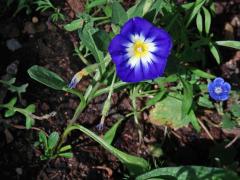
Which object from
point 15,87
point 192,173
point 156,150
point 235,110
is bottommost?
point 192,173

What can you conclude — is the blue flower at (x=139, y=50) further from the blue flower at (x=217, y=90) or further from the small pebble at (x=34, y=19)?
the small pebble at (x=34, y=19)

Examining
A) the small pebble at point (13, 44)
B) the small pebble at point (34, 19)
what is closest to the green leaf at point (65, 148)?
the small pebble at point (13, 44)

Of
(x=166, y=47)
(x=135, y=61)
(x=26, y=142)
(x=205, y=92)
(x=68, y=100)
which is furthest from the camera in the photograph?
(x=205, y=92)

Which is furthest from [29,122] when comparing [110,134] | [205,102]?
[205,102]

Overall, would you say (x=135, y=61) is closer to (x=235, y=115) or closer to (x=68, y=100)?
(x=68, y=100)

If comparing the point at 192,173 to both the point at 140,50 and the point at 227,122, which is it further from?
the point at 140,50

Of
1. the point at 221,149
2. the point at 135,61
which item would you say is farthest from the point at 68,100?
the point at 221,149

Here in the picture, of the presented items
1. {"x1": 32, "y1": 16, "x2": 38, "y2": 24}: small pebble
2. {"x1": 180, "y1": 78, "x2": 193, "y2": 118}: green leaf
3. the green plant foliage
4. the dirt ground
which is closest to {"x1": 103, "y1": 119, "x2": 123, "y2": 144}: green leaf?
the dirt ground
